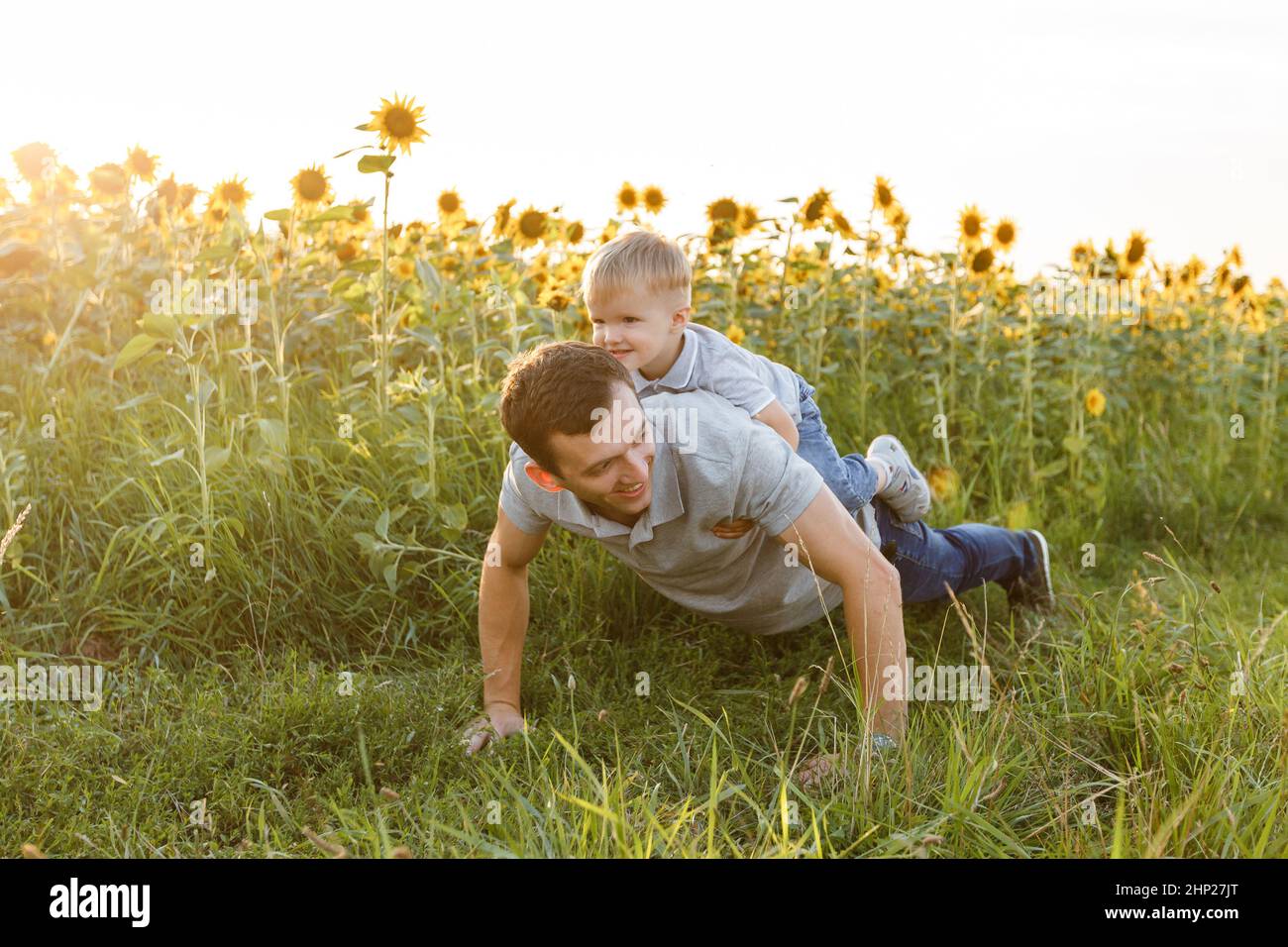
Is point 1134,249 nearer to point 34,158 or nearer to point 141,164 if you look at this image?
point 141,164

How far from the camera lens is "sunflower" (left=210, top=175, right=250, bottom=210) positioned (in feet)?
16.1

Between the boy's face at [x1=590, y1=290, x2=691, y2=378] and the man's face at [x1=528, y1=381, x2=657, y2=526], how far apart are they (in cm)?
62

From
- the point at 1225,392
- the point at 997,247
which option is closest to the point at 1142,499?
the point at 997,247

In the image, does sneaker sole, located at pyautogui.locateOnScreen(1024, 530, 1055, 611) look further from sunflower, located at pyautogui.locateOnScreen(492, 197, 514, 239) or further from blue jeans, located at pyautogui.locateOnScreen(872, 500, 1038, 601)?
sunflower, located at pyautogui.locateOnScreen(492, 197, 514, 239)

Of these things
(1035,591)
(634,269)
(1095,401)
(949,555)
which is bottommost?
(1035,591)

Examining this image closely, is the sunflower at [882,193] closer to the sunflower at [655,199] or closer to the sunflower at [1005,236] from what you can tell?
the sunflower at [1005,236]

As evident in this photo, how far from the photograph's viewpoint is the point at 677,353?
10.9ft

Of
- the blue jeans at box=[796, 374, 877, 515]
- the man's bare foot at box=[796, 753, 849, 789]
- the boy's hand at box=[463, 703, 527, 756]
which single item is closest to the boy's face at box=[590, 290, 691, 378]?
the blue jeans at box=[796, 374, 877, 515]

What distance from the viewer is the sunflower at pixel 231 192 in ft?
16.1

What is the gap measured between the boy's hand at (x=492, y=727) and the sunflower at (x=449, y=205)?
2784 millimetres

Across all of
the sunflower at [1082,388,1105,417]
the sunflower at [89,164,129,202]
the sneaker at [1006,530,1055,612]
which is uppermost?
the sunflower at [89,164,129,202]

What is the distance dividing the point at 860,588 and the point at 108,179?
413cm

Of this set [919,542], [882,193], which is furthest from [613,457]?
[882,193]
